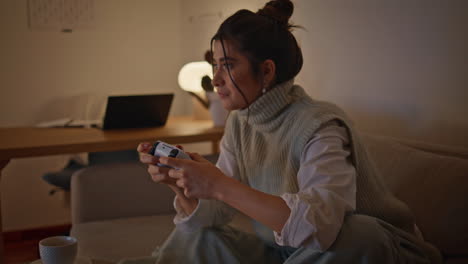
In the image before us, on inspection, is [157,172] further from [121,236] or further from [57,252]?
[121,236]

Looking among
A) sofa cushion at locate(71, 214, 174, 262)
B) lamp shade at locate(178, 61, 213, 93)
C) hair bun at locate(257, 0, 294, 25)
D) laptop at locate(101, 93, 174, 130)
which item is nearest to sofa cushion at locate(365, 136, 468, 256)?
hair bun at locate(257, 0, 294, 25)

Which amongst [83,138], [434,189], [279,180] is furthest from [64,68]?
[434,189]

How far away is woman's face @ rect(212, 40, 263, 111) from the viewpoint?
1.23m

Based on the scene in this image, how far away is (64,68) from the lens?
300 cm

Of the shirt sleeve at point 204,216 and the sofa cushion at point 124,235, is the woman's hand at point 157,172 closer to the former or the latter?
the shirt sleeve at point 204,216

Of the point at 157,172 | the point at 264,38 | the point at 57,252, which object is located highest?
the point at 264,38

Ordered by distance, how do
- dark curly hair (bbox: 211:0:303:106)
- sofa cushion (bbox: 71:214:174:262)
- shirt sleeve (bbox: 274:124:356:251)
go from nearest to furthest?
shirt sleeve (bbox: 274:124:356:251), dark curly hair (bbox: 211:0:303:106), sofa cushion (bbox: 71:214:174:262)

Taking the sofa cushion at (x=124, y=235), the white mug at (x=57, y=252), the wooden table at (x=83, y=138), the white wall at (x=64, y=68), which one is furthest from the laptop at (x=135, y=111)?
the white wall at (x=64, y=68)

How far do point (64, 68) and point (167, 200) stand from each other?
148 cm

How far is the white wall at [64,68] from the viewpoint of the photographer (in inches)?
113

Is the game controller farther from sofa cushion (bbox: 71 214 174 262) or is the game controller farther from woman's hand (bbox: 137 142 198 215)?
sofa cushion (bbox: 71 214 174 262)

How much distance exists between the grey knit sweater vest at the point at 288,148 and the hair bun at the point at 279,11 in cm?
16

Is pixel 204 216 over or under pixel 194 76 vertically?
under

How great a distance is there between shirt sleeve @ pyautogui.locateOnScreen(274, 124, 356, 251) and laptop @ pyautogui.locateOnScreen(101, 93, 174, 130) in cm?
101
